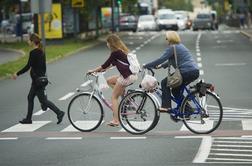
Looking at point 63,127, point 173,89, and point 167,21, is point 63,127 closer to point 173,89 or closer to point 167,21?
point 173,89

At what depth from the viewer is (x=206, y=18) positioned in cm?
7606

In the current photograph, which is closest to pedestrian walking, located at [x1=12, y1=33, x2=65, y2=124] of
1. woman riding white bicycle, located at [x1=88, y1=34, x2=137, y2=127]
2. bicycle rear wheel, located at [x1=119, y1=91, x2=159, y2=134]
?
woman riding white bicycle, located at [x1=88, y1=34, x2=137, y2=127]

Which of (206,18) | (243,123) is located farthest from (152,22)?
(243,123)

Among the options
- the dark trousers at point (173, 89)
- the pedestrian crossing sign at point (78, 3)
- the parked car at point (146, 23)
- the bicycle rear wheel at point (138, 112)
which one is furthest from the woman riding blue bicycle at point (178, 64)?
the parked car at point (146, 23)

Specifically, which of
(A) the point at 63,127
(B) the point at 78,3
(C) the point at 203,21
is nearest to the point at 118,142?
(A) the point at 63,127

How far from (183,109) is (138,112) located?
26.0 inches

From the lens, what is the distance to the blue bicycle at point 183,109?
12211 mm

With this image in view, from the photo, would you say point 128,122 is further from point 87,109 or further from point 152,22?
point 152,22

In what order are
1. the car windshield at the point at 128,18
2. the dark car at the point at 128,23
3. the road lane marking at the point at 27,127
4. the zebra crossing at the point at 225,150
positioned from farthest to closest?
the dark car at the point at 128,23 < the car windshield at the point at 128,18 < the road lane marking at the point at 27,127 < the zebra crossing at the point at 225,150

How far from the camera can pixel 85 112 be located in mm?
13164

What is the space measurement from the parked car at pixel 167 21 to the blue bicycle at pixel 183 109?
65.6 m

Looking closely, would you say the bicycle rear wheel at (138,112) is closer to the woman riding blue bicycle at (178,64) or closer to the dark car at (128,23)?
the woman riding blue bicycle at (178,64)

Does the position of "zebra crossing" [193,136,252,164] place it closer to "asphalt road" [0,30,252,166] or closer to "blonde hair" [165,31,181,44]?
"asphalt road" [0,30,252,166]

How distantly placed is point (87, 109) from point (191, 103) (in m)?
1.76
